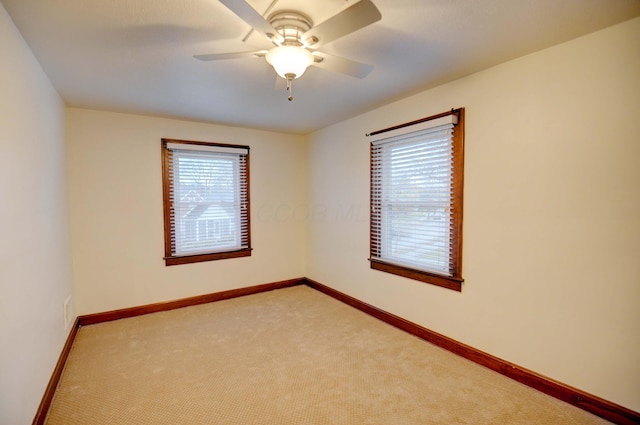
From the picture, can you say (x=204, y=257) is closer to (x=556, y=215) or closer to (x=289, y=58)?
(x=289, y=58)

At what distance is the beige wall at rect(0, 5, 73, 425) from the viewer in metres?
1.44

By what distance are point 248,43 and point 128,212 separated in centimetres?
249

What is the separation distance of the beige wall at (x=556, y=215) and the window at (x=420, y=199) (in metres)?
0.10

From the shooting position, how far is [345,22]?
1311 mm

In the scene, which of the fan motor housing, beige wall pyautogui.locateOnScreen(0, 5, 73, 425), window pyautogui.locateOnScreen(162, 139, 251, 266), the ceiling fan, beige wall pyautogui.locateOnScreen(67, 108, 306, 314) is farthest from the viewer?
window pyautogui.locateOnScreen(162, 139, 251, 266)

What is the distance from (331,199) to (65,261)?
2856 millimetres

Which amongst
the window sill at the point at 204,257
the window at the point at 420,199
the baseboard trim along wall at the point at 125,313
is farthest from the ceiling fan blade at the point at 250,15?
the window sill at the point at 204,257

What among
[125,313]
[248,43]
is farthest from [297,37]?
[125,313]

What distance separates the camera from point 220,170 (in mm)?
3924

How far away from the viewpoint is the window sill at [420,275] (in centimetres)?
254

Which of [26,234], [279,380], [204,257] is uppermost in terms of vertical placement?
[26,234]

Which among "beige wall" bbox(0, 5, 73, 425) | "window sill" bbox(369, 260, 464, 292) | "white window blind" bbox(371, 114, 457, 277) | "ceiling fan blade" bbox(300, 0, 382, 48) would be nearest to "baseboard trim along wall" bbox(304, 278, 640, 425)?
"window sill" bbox(369, 260, 464, 292)

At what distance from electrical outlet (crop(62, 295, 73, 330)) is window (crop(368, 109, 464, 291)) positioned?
2.92 meters

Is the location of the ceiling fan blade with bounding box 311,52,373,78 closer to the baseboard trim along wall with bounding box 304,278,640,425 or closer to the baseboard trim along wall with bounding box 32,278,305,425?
the baseboard trim along wall with bounding box 304,278,640,425
